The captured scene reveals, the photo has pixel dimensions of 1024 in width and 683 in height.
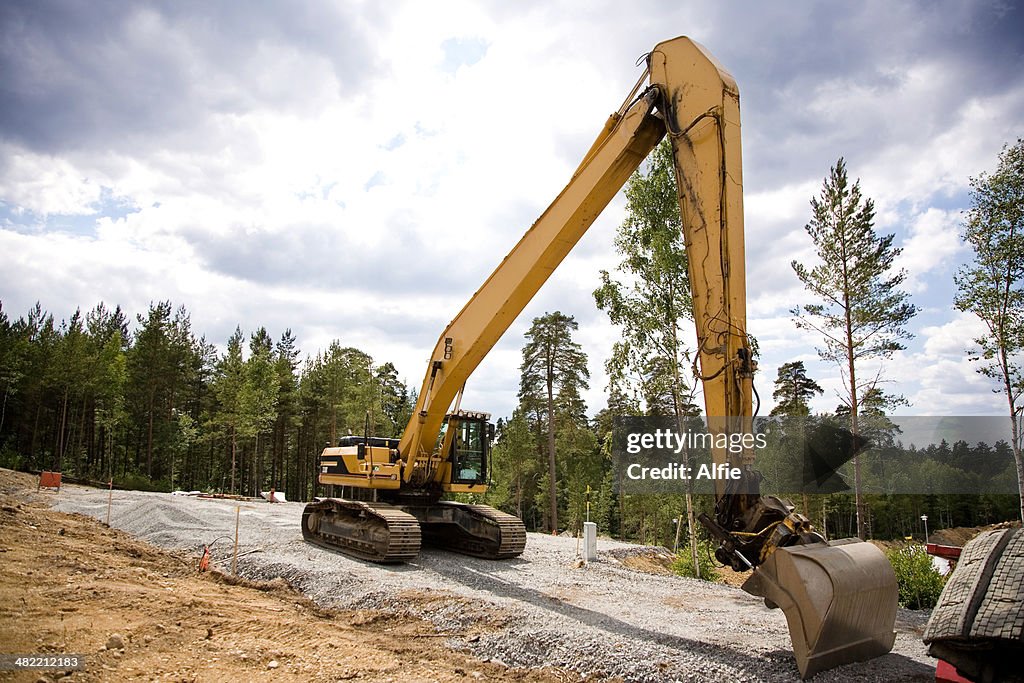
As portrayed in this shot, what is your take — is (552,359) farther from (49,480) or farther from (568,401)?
(49,480)

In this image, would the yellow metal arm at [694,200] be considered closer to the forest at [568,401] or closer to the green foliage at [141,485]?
the forest at [568,401]

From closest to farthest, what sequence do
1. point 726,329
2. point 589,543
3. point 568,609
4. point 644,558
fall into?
point 726,329 → point 568,609 → point 589,543 → point 644,558

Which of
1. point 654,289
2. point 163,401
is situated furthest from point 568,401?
point 163,401

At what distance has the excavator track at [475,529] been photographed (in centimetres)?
1177

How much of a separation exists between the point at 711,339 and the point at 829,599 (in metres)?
2.50

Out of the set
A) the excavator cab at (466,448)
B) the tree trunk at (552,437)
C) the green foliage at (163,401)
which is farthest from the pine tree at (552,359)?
the excavator cab at (466,448)

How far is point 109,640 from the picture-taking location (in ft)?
18.8

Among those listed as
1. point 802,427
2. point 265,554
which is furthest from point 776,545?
point 802,427

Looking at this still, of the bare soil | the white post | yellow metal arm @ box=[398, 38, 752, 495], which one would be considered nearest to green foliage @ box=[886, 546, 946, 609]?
the white post

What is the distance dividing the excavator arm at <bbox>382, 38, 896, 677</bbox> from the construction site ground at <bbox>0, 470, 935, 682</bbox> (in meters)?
0.49

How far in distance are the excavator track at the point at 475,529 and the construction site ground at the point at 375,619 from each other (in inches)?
14.0

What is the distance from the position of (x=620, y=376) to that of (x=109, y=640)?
14.6 m

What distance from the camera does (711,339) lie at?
622 cm

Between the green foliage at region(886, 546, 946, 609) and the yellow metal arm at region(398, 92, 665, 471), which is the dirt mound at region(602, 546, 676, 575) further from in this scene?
the yellow metal arm at region(398, 92, 665, 471)
